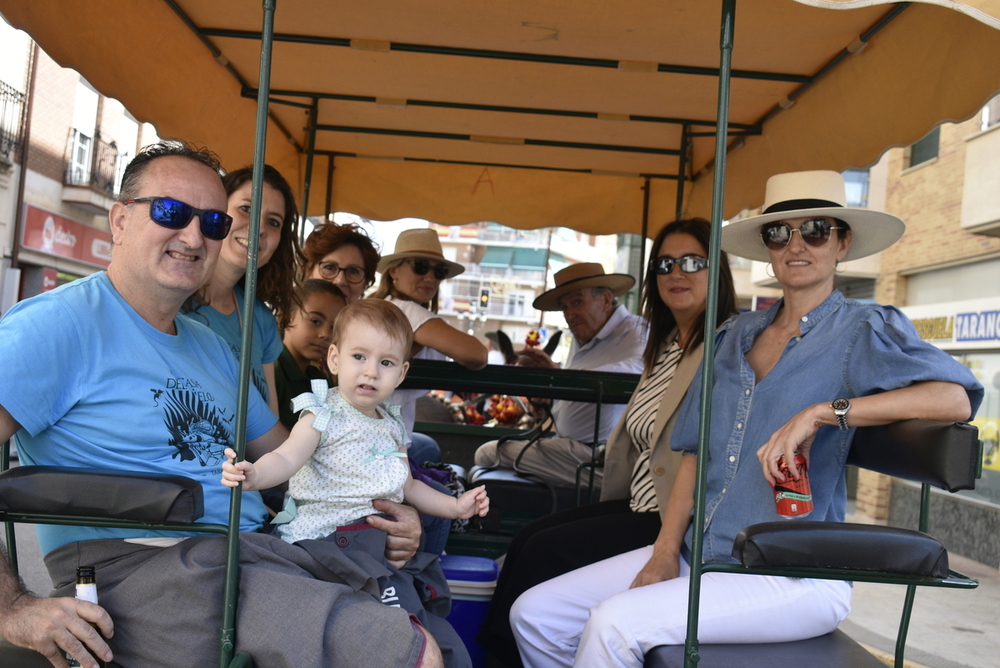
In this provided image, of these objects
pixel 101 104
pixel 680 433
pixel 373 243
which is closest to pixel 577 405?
pixel 373 243

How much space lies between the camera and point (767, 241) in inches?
102

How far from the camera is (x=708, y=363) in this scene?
184 centimetres

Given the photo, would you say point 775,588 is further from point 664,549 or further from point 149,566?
point 149,566

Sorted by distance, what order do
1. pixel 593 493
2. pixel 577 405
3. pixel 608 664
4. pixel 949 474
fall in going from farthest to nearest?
1. pixel 577 405
2. pixel 593 493
3. pixel 608 664
4. pixel 949 474

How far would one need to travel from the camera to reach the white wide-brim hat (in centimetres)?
248

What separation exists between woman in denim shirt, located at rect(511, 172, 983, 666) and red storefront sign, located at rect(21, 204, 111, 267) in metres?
18.2

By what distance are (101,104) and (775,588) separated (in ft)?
81.8

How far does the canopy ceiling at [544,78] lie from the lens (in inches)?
116

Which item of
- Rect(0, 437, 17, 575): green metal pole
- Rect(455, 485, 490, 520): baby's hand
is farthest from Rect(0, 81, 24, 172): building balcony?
Rect(455, 485, 490, 520): baby's hand

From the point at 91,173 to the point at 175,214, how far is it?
73.4 ft

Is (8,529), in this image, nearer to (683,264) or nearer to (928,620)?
(683,264)

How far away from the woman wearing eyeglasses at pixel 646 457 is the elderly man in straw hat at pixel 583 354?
109cm

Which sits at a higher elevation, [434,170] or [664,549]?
[434,170]

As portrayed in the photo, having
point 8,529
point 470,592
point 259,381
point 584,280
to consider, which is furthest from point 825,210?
point 584,280
